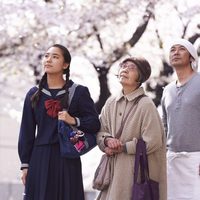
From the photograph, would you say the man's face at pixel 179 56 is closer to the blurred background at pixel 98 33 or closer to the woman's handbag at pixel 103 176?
the woman's handbag at pixel 103 176

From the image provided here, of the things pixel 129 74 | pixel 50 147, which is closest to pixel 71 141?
pixel 50 147

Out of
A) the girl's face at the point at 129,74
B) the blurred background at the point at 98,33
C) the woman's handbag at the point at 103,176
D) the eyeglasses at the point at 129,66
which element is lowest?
the woman's handbag at the point at 103,176

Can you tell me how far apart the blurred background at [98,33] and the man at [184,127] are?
413cm

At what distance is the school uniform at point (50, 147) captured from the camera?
4504mm

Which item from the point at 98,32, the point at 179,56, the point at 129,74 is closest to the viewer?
the point at 129,74

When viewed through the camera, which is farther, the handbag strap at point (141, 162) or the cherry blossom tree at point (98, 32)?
the cherry blossom tree at point (98, 32)

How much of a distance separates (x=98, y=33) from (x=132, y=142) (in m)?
5.77

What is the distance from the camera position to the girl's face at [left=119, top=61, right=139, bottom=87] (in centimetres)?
471

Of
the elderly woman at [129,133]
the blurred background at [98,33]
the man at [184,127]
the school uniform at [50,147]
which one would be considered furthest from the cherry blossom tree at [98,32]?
the school uniform at [50,147]

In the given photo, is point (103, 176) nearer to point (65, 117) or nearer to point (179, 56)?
point (65, 117)

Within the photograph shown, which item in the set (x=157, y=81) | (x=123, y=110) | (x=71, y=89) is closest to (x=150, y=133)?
(x=123, y=110)

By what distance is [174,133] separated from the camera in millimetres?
5031

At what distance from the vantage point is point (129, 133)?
15.1 ft

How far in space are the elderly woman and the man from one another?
1.14ft
